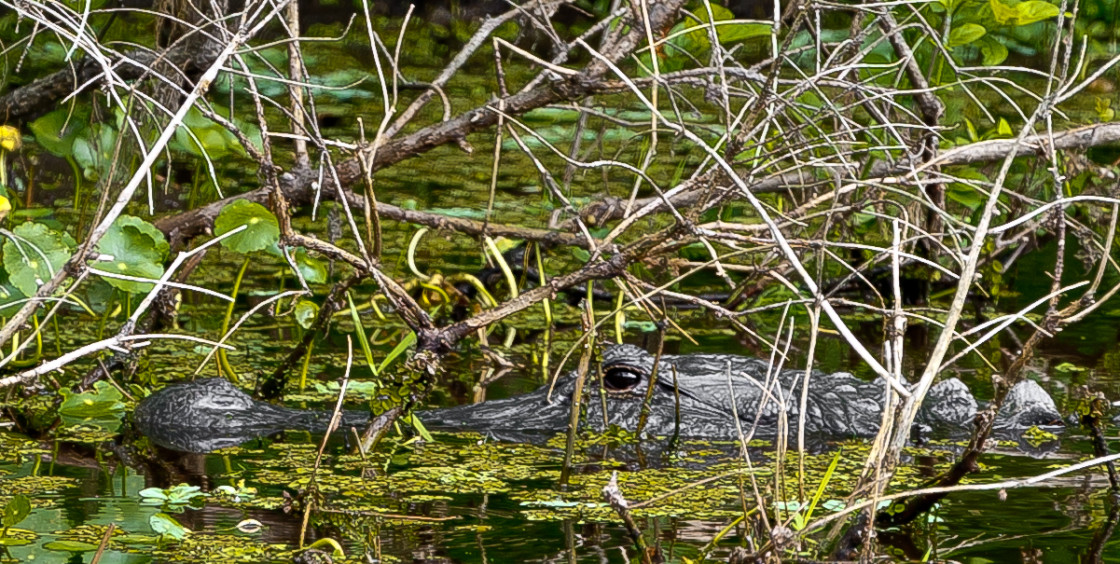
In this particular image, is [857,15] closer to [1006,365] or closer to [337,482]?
[1006,365]

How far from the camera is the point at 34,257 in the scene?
155 inches

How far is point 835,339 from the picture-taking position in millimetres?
5832

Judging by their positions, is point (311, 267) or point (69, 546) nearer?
point (69, 546)

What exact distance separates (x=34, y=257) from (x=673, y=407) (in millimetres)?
1739

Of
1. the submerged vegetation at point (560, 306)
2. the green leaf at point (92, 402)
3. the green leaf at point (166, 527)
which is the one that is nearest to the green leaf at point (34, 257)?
the submerged vegetation at point (560, 306)

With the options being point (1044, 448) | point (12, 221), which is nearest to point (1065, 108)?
point (1044, 448)

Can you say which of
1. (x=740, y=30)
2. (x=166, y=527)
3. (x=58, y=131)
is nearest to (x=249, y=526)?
(x=166, y=527)

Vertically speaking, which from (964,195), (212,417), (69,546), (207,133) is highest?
(207,133)

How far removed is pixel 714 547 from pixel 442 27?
10119 mm

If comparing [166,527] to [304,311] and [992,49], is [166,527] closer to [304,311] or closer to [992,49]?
[304,311]

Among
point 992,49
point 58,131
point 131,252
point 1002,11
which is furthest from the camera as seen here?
point 58,131

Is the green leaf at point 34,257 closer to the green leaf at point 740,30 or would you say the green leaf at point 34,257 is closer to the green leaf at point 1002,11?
the green leaf at point 740,30

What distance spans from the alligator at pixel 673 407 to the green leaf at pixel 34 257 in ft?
1.58

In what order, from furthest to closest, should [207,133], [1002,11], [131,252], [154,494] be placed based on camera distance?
[207,133] → [1002,11] → [131,252] → [154,494]
